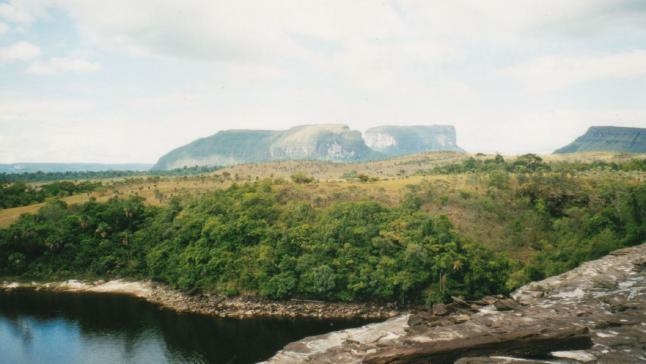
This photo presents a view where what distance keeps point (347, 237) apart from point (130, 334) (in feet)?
91.3

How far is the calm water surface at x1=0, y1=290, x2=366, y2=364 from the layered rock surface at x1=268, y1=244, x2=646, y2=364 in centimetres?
2349

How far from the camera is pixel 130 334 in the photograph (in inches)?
1692

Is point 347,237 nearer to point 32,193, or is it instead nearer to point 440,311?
point 440,311

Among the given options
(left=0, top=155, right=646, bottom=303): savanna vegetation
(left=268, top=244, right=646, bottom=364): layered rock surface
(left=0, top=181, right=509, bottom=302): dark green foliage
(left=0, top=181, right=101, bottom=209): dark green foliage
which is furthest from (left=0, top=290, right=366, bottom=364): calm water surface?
(left=0, top=181, right=101, bottom=209): dark green foliage

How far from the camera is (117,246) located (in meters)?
64.5

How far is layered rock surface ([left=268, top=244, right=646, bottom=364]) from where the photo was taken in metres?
12.7

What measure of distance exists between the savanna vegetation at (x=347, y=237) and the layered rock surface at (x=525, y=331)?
2805 cm

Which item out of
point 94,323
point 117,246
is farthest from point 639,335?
point 117,246

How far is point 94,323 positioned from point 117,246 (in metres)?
20.6

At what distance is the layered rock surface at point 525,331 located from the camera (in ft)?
41.5

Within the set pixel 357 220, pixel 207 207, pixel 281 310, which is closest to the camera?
pixel 281 310

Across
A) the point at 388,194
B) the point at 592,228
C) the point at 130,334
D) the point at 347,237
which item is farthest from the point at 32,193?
the point at 592,228

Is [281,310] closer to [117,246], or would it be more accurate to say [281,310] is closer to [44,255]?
[117,246]

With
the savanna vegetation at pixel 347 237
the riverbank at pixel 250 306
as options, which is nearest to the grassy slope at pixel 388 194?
the savanna vegetation at pixel 347 237
